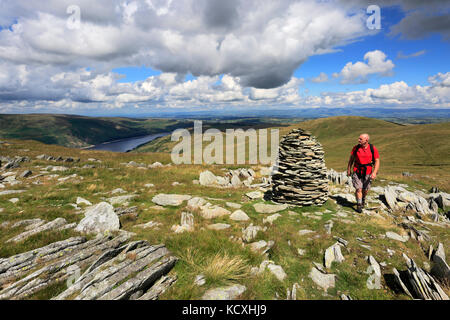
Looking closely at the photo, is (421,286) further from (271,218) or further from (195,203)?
(195,203)

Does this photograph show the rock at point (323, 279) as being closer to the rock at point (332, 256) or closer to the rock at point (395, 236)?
the rock at point (332, 256)

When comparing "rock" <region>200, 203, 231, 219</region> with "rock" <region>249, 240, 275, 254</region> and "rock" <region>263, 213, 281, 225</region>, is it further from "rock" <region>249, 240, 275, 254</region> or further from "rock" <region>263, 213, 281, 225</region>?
"rock" <region>249, 240, 275, 254</region>

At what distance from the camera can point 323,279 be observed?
535 centimetres

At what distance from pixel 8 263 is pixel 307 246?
29.8 ft

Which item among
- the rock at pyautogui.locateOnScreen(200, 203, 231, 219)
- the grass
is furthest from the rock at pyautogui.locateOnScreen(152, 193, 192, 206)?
the rock at pyautogui.locateOnScreen(200, 203, 231, 219)

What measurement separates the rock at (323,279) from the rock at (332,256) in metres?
0.52

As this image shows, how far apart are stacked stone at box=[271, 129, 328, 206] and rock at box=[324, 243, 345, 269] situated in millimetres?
4741

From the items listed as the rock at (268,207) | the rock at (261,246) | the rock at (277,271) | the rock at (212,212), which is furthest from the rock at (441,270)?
the rock at (212,212)

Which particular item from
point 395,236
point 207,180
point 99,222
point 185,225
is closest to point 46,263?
point 99,222

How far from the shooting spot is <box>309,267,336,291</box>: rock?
5211 millimetres

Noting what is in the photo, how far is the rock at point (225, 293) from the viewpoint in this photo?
4.50 meters
